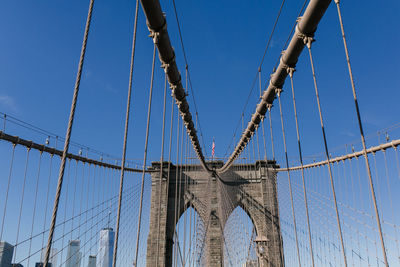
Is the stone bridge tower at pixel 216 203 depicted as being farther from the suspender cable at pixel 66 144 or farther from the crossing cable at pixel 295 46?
the suspender cable at pixel 66 144

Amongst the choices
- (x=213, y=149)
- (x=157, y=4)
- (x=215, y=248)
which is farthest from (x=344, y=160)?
(x=213, y=149)

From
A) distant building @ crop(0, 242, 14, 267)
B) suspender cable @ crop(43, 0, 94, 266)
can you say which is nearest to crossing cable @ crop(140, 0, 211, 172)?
suspender cable @ crop(43, 0, 94, 266)

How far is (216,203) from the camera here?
2070cm

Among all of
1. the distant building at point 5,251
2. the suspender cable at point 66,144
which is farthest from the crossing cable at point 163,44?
the distant building at point 5,251

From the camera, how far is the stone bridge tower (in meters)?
19.4

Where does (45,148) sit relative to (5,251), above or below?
above

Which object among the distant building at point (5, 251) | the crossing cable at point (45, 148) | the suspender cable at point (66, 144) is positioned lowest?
the distant building at point (5, 251)

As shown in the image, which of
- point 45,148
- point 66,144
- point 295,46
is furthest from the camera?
point 45,148

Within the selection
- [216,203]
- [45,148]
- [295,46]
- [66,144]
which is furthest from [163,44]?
Answer: [216,203]

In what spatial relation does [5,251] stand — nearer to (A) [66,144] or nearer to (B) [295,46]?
(A) [66,144]

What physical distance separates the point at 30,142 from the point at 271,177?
14.7 m

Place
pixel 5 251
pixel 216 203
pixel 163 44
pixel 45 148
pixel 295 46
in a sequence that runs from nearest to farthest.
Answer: pixel 295 46
pixel 163 44
pixel 5 251
pixel 45 148
pixel 216 203

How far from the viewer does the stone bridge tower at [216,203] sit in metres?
19.4

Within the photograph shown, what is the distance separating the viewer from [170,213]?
20562 mm
